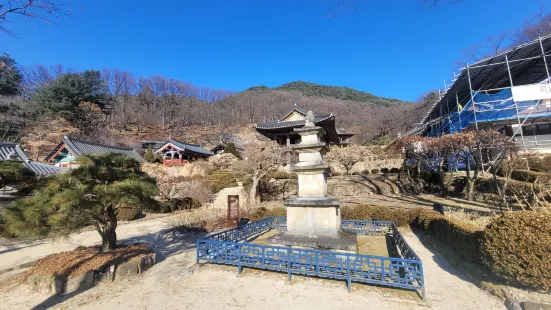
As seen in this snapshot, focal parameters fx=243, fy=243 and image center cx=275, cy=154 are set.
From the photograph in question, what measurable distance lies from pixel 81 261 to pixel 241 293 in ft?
14.3

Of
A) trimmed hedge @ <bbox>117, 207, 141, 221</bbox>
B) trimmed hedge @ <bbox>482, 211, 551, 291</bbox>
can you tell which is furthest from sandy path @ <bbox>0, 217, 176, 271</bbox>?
trimmed hedge @ <bbox>482, 211, 551, 291</bbox>

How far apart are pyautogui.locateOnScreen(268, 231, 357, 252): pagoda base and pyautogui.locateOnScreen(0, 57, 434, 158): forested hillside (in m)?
14.7

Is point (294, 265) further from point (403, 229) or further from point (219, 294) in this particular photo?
point (403, 229)

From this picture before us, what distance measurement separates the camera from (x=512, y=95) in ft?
49.9

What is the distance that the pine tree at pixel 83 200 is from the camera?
19.2 feet

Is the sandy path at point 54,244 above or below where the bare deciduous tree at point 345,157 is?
below

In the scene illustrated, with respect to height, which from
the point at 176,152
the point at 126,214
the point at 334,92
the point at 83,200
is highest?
the point at 334,92

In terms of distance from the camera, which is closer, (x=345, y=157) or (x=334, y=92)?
(x=345, y=157)

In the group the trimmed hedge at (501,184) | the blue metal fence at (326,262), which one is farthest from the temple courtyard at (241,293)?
the trimmed hedge at (501,184)

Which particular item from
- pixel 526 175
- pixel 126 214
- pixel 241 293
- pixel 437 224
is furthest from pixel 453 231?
pixel 126 214

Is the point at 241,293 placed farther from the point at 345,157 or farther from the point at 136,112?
the point at 136,112

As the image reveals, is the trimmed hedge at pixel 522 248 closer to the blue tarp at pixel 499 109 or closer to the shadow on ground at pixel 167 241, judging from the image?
the shadow on ground at pixel 167 241

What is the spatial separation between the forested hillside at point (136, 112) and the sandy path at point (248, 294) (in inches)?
488

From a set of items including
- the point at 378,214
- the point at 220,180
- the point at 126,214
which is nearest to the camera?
the point at 378,214
